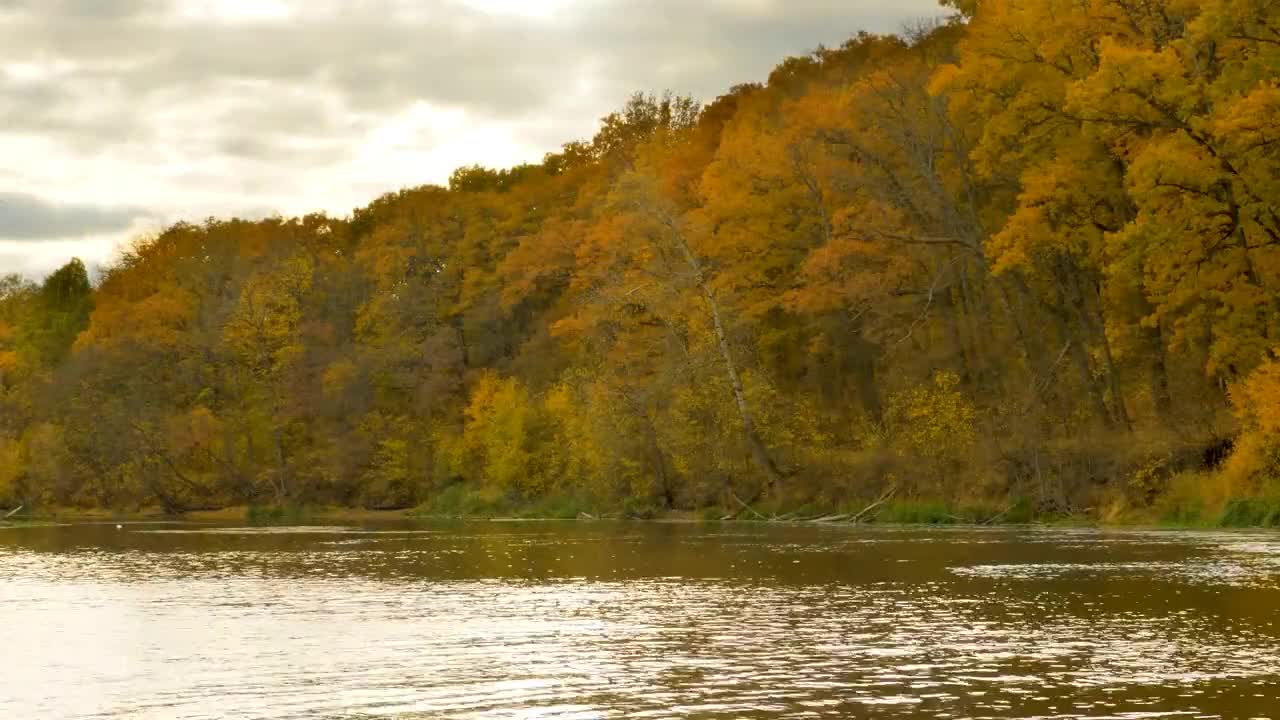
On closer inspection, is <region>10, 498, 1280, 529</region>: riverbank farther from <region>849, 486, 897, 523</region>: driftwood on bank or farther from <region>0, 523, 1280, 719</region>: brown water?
<region>0, 523, 1280, 719</region>: brown water

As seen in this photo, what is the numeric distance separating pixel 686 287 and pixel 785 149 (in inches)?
287

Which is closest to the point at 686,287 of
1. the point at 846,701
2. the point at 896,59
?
the point at 896,59

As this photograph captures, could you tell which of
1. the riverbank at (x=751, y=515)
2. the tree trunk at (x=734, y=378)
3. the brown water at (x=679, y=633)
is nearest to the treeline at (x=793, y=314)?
the tree trunk at (x=734, y=378)

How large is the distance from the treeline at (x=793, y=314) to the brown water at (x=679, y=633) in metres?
8.39

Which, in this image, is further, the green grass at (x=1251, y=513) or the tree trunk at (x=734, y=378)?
the tree trunk at (x=734, y=378)

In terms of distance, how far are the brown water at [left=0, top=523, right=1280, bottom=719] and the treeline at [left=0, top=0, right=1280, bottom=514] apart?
27.5 ft

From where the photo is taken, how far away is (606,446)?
6794cm

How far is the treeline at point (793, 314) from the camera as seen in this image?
4453cm

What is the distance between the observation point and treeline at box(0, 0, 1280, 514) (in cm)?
4453

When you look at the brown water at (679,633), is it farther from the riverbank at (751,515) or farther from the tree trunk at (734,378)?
the tree trunk at (734,378)

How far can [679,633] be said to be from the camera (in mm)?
24453

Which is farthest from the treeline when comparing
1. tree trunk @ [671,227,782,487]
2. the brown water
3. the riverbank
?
the brown water

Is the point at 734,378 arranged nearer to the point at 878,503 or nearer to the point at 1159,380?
the point at 878,503

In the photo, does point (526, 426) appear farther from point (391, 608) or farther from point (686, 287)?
point (391, 608)
